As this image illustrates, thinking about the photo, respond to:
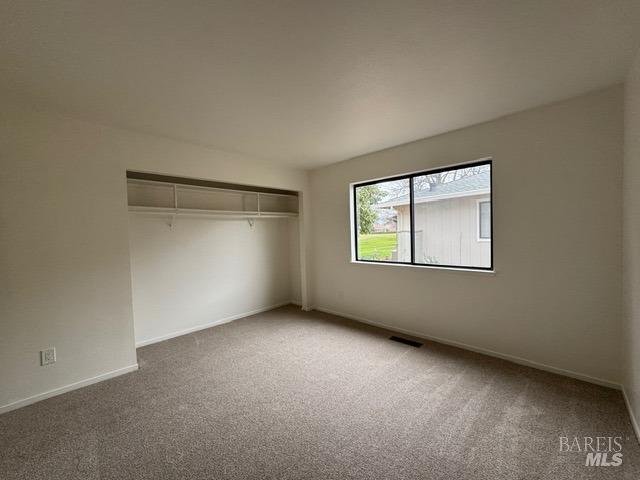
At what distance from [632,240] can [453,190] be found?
2008mm

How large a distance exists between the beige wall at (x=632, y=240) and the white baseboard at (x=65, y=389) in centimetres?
413

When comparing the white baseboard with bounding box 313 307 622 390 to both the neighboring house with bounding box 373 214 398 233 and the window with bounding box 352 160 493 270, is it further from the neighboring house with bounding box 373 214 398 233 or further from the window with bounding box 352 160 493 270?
the neighboring house with bounding box 373 214 398 233

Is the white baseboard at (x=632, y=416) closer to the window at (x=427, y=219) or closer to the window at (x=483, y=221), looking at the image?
the window at (x=427, y=219)

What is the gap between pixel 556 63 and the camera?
182 centimetres

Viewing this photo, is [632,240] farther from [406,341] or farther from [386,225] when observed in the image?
[386,225]

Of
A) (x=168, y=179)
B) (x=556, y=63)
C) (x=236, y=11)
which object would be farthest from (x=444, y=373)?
(x=168, y=179)

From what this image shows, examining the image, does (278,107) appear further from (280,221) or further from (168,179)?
(280,221)

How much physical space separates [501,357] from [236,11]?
360 cm

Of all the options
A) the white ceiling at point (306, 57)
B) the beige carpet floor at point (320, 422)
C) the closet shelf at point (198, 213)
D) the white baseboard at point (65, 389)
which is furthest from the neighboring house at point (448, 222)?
the white baseboard at point (65, 389)

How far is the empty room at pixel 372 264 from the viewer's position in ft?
4.97

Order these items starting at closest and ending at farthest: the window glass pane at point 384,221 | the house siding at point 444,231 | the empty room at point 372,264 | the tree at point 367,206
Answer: the empty room at point 372,264 < the house siding at point 444,231 < the window glass pane at point 384,221 < the tree at point 367,206

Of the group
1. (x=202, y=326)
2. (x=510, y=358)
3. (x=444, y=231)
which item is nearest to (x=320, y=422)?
(x=510, y=358)

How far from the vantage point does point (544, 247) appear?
8.17 ft

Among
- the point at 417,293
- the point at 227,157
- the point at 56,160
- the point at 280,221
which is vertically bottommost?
the point at 417,293
